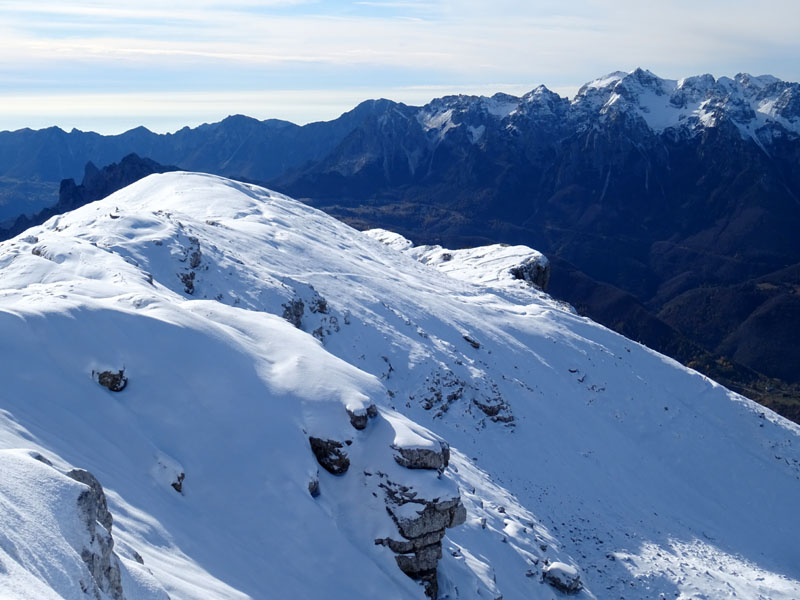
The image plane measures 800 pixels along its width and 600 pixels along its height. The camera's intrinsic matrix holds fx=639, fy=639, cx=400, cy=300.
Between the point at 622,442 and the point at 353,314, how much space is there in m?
21.2

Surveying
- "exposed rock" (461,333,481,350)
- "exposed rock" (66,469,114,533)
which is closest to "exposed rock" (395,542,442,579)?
"exposed rock" (66,469,114,533)

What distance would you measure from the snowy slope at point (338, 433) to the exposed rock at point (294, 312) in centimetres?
19

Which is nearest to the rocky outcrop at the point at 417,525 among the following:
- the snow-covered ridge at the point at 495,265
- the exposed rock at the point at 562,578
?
the exposed rock at the point at 562,578

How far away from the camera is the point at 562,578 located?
28250mm

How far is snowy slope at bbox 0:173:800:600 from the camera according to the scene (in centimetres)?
1869

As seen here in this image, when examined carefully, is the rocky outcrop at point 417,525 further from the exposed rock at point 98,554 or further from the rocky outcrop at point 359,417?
the exposed rock at point 98,554

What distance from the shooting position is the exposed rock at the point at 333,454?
2295 cm

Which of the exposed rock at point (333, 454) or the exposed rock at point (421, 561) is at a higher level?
the exposed rock at point (333, 454)

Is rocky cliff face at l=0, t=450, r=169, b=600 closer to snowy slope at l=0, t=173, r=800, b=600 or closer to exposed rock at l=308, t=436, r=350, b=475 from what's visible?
snowy slope at l=0, t=173, r=800, b=600

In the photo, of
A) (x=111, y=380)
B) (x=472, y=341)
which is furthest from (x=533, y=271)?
(x=111, y=380)

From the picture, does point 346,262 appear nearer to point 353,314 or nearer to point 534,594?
point 353,314

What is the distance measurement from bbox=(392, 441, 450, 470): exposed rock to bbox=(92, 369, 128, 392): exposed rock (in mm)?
9796

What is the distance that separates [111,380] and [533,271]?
64720 millimetres

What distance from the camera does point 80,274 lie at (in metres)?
31.6
